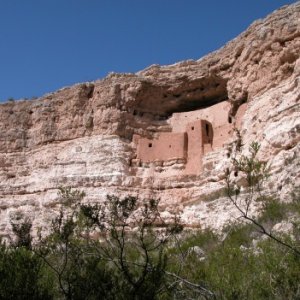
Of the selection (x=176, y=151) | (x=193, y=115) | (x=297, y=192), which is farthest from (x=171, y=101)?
(x=297, y=192)

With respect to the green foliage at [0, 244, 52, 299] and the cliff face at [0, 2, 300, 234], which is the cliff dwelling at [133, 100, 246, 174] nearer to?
the cliff face at [0, 2, 300, 234]

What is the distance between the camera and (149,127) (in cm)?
2147

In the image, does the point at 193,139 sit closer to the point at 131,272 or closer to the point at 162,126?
the point at 162,126

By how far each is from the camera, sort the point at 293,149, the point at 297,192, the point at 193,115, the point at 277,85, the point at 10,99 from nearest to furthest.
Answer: the point at 297,192, the point at 293,149, the point at 277,85, the point at 193,115, the point at 10,99

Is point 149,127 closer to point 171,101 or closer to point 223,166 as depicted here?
point 171,101

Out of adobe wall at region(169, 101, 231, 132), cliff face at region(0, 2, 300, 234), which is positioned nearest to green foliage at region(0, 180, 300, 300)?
cliff face at region(0, 2, 300, 234)

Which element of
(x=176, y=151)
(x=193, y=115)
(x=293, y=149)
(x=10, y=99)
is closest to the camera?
(x=293, y=149)

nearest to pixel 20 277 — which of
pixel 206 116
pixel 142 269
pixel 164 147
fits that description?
pixel 142 269

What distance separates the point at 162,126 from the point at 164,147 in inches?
64.4

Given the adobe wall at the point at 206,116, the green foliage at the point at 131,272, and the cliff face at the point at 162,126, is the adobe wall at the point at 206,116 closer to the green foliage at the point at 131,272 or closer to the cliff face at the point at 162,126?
the cliff face at the point at 162,126

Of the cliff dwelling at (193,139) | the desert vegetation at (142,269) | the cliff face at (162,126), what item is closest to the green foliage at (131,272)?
the desert vegetation at (142,269)

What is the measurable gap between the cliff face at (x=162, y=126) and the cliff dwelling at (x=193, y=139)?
61 mm

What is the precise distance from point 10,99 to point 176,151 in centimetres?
924

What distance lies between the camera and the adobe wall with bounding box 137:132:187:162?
1983 centimetres
